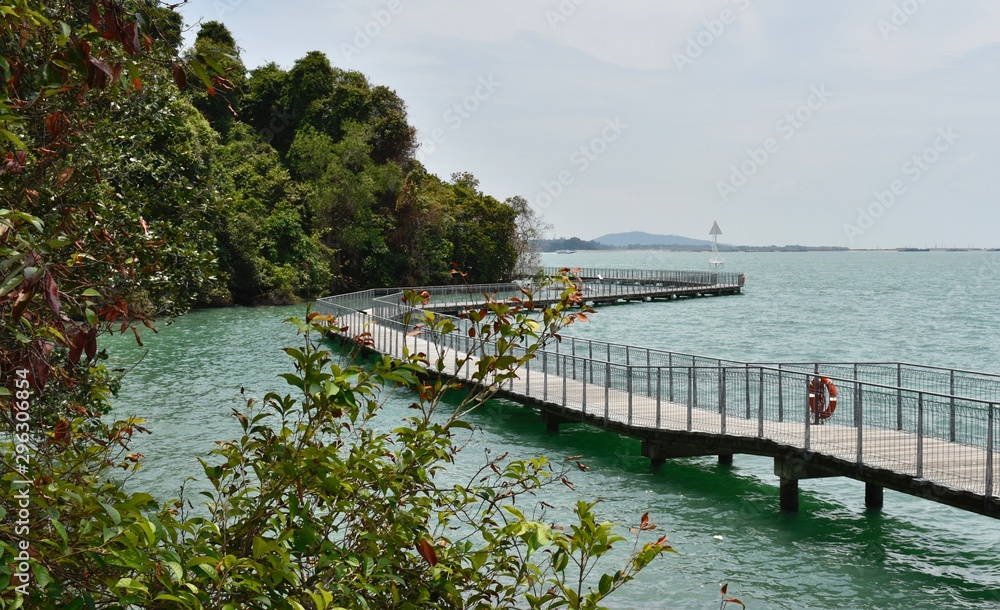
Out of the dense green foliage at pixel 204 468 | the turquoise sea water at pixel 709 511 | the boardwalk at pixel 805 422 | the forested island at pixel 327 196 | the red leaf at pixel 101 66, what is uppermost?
the forested island at pixel 327 196

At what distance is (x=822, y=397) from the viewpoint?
14984 millimetres

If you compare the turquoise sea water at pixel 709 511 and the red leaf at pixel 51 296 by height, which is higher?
the red leaf at pixel 51 296

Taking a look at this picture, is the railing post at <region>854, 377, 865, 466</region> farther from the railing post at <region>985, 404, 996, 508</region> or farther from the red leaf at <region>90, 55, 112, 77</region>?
the red leaf at <region>90, 55, 112, 77</region>

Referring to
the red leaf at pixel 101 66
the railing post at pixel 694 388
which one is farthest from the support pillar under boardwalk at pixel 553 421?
the red leaf at pixel 101 66

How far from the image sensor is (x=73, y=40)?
126 inches

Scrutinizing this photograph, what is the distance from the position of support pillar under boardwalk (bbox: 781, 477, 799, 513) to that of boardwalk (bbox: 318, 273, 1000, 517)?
0.8 inches

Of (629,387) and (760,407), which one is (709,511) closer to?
(760,407)

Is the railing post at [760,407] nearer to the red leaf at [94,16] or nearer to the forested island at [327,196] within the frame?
the red leaf at [94,16]

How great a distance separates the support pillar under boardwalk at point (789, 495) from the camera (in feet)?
50.0

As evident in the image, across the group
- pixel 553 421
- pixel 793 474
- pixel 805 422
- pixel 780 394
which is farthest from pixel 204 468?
pixel 553 421

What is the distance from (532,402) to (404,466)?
700 inches

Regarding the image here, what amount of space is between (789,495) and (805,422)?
60.4 inches

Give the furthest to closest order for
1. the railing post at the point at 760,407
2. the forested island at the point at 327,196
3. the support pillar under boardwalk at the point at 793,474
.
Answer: the forested island at the point at 327,196 < the railing post at the point at 760,407 < the support pillar under boardwalk at the point at 793,474

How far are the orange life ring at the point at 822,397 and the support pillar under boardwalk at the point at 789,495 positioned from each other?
1222mm
